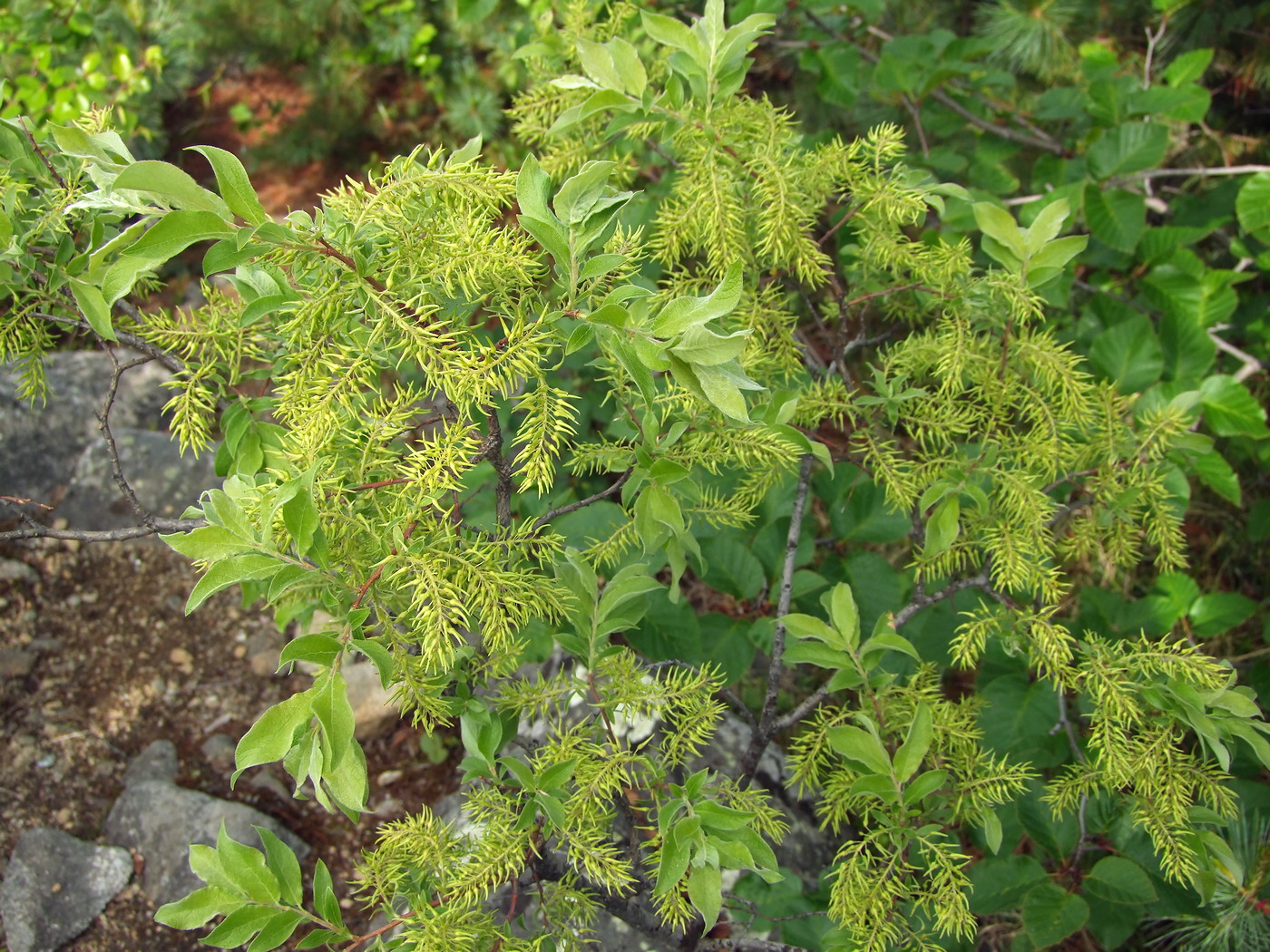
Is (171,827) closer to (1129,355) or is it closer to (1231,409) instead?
(1129,355)

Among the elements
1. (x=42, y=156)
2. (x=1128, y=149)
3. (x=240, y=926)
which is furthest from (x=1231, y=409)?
(x=42, y=156)

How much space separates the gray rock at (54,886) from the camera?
5.47ft

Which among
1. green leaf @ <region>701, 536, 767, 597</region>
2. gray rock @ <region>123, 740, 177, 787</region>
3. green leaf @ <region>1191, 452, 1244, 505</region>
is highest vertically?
green leaf @ <region>701, 536, 767, 597</region>

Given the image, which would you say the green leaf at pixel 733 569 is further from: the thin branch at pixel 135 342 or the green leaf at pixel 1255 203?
the green leaf at pixel 1255 203

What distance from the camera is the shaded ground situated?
73.3 inches

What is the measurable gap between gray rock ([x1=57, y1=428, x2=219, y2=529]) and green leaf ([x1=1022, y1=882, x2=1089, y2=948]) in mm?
2175

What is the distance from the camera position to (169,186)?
0.68 metres

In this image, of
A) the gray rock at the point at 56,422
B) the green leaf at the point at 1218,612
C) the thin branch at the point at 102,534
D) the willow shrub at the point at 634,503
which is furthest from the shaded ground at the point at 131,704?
the green leaf at the point at 1218,612

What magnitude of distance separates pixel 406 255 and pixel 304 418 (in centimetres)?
18

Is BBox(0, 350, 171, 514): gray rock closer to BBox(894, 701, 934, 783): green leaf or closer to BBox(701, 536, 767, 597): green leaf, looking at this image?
BBox(701, 536, 767, 597): green leaf

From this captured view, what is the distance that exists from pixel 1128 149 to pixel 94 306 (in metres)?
1.93

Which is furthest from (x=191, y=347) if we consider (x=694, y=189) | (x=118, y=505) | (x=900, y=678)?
(x=118, y=505)

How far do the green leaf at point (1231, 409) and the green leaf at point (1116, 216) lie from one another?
1.09 ft

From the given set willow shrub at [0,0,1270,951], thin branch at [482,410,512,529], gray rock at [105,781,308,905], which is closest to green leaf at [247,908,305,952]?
willow shrub at [0,0,1270,951]
